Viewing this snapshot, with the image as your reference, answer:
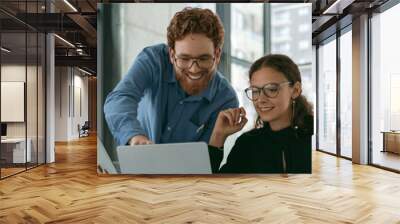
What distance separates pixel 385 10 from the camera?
793cm

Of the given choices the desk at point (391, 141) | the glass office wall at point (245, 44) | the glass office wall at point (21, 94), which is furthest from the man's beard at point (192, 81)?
the desk at point (391, 141)

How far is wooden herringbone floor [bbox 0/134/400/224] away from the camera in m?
4.21

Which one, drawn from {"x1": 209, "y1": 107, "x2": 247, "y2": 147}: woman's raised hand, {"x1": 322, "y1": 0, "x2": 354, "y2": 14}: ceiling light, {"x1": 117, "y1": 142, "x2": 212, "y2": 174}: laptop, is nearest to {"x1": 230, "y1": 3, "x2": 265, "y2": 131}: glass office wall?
{"x1": 209, "y1": 107, "x2": 247, "y2": 147}: woman's raised hand

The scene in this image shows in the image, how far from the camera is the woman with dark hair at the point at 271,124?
649 cm

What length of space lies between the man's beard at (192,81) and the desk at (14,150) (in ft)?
11.1

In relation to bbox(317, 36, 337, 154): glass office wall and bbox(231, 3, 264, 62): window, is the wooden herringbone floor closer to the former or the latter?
bbox(231, 3, 264, 62): window

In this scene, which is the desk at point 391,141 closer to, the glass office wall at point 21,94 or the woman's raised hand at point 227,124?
the woman's raised hand at point 227,124

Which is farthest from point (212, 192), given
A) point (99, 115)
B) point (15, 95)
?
point (15, 95)

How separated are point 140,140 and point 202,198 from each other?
1.76 meters

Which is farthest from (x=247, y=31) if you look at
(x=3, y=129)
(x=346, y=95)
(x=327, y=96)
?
(x=327, y=96)

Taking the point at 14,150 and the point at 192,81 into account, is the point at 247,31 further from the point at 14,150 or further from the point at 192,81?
the point at 14,150

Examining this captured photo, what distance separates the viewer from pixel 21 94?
765cm

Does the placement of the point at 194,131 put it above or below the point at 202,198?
above

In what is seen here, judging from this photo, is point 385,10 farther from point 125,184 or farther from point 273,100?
point 125,184
